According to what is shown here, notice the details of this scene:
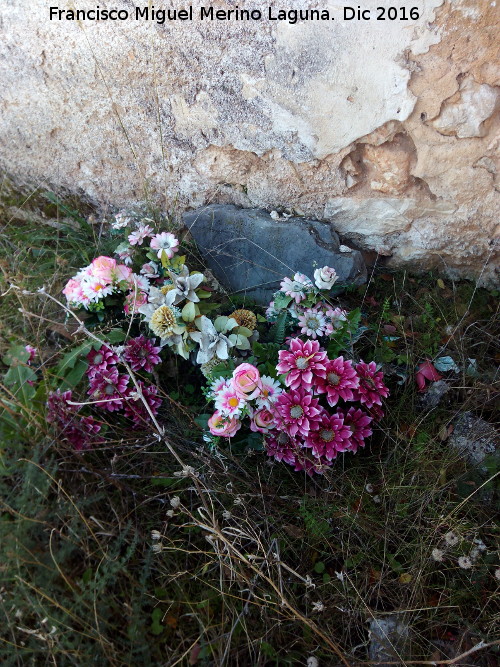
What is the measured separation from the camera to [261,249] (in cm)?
245

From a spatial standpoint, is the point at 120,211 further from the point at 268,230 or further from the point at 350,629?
the point at 350,629

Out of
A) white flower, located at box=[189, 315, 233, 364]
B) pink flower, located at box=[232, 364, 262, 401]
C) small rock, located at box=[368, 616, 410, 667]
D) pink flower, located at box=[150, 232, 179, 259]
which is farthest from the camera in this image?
pink flower, located at box=[150, 232, 179, 259]

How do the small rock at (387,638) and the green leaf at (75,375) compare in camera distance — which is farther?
the green leaf at (75,375)

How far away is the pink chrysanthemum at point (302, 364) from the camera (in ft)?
6.10

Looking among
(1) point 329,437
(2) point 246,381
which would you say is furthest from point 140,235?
(1) point 329,437

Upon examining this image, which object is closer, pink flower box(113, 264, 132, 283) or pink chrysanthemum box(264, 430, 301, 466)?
pink chrysanthemum box(264, 430, 301, 466)

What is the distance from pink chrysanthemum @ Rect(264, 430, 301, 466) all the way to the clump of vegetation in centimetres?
5

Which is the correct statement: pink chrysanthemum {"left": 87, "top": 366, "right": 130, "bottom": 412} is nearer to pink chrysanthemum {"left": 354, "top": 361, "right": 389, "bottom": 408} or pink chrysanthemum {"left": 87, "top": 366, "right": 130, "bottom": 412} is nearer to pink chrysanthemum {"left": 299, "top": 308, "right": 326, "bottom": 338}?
pink chrysanthemum {"left": 299, "top": 308, "right": 326, "bottom": 338}

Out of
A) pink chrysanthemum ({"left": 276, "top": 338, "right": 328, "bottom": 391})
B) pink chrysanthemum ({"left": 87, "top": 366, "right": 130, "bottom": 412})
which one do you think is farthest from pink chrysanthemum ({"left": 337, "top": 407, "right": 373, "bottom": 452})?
pink chrysanthemum ({"left": 87, "top": 366, "right": 130, "bottom": 412})

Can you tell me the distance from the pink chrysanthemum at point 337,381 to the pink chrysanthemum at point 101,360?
74 cm

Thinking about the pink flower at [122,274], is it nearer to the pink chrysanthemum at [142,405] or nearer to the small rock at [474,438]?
the pink chrysanthemum at [142,405]

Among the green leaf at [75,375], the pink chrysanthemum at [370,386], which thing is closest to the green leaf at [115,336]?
the green leaf at [75,375]

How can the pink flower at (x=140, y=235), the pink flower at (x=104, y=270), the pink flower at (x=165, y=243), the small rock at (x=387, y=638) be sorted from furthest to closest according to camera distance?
the pink flower at (x=140, y=235)
the pink flower at (x=165, y=243)
the pink flower at (x=104, y=270)
the small rock at (x=387, y=638)

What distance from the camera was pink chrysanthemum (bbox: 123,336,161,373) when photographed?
2.08m
